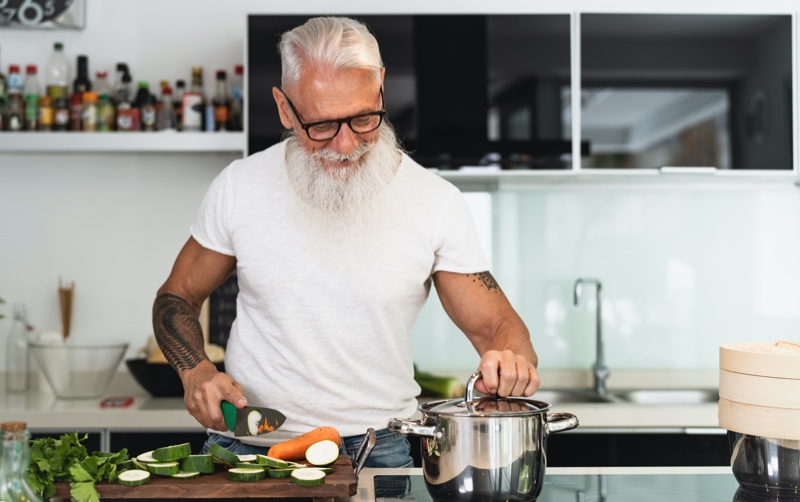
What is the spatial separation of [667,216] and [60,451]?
2576 millimetres

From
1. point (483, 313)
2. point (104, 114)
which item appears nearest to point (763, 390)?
point (483, 313)

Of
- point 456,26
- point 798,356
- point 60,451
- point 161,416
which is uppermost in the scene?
point 456,26

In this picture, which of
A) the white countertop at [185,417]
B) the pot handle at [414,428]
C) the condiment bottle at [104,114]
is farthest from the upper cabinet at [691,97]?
the pot handle at [414,428]

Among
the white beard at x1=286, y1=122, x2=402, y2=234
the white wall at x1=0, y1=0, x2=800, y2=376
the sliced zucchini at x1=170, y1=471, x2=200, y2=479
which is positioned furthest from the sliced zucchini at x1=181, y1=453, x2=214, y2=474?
the white wall at x1=0, y1=0, x2=800, y2=376

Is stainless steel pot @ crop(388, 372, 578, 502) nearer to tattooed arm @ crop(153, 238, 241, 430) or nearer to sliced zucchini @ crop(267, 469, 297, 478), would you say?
sliced zucchini @ crop(267, 469, 297, 478)

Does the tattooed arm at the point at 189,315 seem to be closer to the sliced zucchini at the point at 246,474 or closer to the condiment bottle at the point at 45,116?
the sliced zucchini at the point at 246,474

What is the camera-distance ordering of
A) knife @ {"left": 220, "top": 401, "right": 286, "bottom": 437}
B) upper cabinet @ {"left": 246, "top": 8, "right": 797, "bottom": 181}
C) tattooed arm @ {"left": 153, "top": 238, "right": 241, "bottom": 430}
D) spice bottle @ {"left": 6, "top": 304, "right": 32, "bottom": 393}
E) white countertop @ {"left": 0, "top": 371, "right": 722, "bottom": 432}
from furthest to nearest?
spice bottle @ {"left": 6, "top": 304, "right": 32, "bottom": 393} < upper cabinet @ {"left": 246, "top": 8, "right": 797, "bottom": 181} < white countertop @ {"left": 0, "top": 371, "right": 722, "bottom": 432} < tattooed arm @ {"left": 153, "top": 238, "right": 241, "bottom": 430} < knife @ {"left": 220, "top": 401, "right": 286, "bottom": 437}

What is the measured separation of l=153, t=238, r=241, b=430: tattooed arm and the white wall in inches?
56.6

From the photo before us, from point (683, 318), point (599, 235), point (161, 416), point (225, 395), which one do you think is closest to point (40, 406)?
point (161, 416)

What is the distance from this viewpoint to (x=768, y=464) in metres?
1.40

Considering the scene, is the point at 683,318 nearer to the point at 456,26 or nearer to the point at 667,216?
the point at 667,216

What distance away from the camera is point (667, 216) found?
11.3ft

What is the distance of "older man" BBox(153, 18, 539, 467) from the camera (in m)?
1.78

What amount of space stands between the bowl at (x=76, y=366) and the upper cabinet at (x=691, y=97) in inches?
65.3
